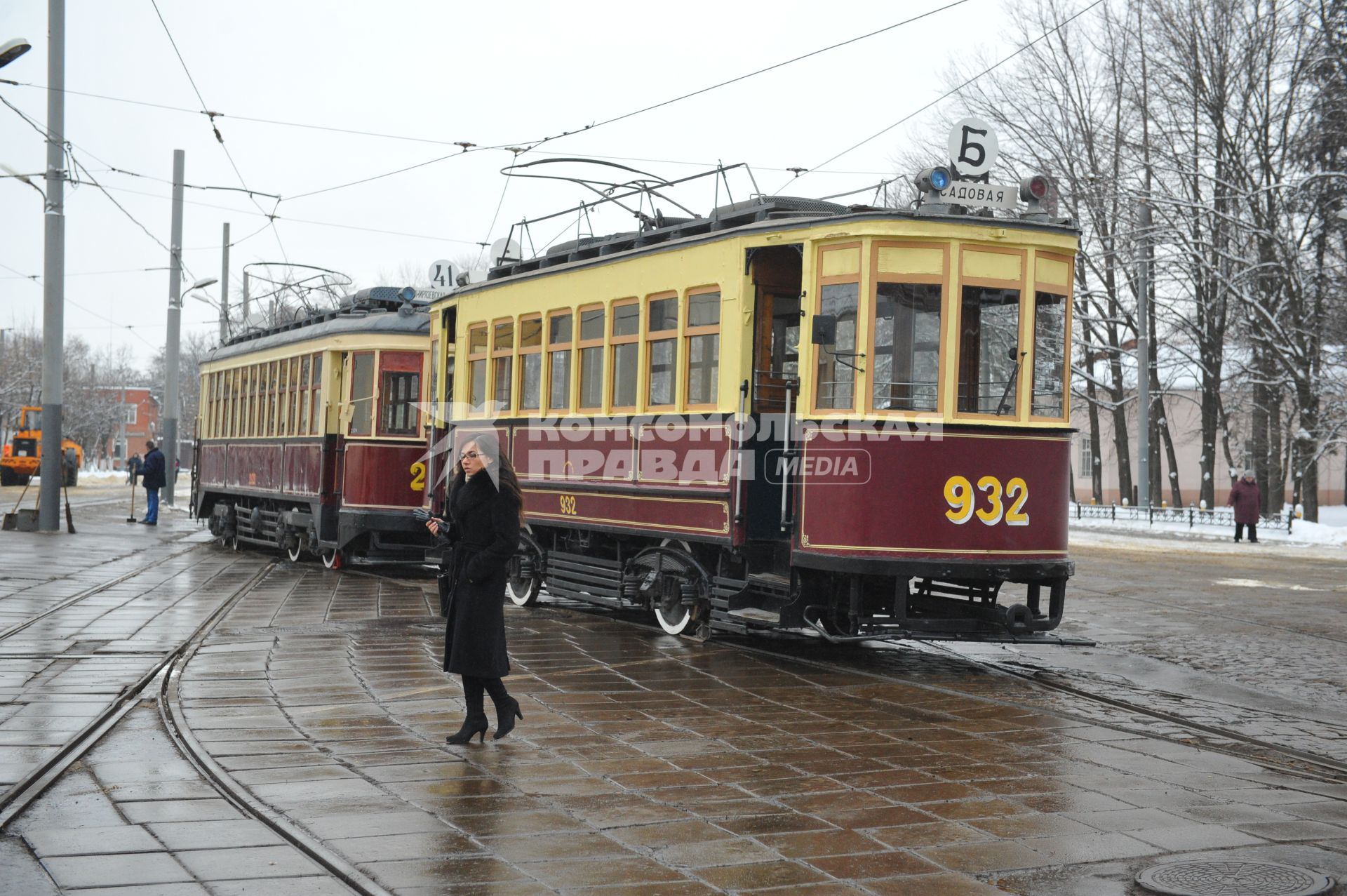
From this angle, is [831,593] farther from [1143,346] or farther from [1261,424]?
[1261,424]

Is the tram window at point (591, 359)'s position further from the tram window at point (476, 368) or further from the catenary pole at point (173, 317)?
the catenary pole at point (173, 317)

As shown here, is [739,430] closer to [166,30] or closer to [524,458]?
[524,458]

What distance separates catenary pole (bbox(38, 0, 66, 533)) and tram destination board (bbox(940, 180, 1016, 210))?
16105mm

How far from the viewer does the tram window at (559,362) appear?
13.2 metres

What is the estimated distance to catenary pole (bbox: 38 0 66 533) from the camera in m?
22.2

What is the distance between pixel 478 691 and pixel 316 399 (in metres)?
12.3

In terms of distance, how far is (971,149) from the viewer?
35.0ft

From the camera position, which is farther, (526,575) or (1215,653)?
(526,575)

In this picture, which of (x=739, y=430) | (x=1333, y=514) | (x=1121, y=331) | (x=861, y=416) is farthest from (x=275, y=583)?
(x=1333, y=514)

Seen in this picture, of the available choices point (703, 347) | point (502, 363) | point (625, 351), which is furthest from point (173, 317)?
point (703, 347)

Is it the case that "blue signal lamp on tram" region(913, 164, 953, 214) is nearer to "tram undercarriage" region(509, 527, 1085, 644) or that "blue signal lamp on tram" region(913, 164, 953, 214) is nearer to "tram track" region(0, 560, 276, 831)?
"tram undercarriage" region(509, 527, 1085, 644)

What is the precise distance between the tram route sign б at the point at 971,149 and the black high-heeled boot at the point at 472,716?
5292mm

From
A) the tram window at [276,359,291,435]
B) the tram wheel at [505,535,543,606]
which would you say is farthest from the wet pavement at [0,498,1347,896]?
the tram window at [276,359,291,435]

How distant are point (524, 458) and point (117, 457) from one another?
90657mm
